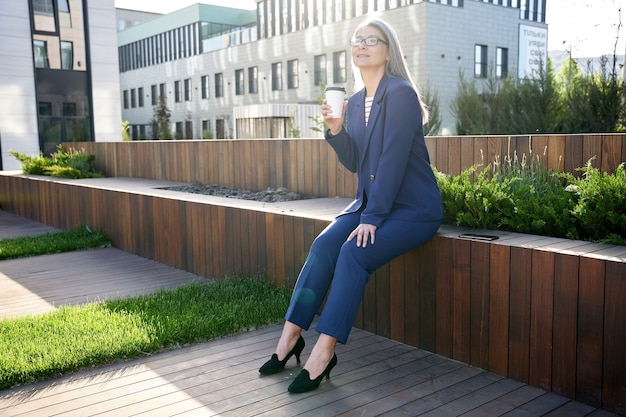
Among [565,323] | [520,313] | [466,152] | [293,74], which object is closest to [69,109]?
[293,74]

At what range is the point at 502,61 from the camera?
96.3 feet

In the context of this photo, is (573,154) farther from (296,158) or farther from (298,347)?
(296,158)

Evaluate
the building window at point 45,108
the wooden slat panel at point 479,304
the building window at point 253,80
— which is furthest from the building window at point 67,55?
the wooden slat panel at point 479,304

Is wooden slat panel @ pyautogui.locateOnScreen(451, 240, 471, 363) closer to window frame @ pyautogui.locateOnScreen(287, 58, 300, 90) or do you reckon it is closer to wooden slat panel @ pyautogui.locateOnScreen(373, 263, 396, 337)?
wooden slat panel @ pyautogui.locateOnScreen(373, 263, 396, 337)

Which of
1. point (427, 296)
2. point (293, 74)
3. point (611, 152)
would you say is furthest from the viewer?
point (293, 74)

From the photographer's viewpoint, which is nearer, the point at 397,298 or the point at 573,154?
the point at 397,298

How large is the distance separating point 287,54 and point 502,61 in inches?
433

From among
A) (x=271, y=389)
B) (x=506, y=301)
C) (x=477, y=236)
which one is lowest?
(x=271, y=389)

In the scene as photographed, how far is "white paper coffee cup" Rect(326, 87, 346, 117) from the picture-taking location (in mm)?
3092

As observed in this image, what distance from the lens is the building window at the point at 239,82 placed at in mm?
36719

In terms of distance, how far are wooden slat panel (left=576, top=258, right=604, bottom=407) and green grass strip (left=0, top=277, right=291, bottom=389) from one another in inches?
74.8

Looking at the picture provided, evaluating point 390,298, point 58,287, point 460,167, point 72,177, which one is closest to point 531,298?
point 390,298

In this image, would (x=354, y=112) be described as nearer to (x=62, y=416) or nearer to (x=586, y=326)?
(x=586, y=326)

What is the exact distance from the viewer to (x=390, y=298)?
3686mm
